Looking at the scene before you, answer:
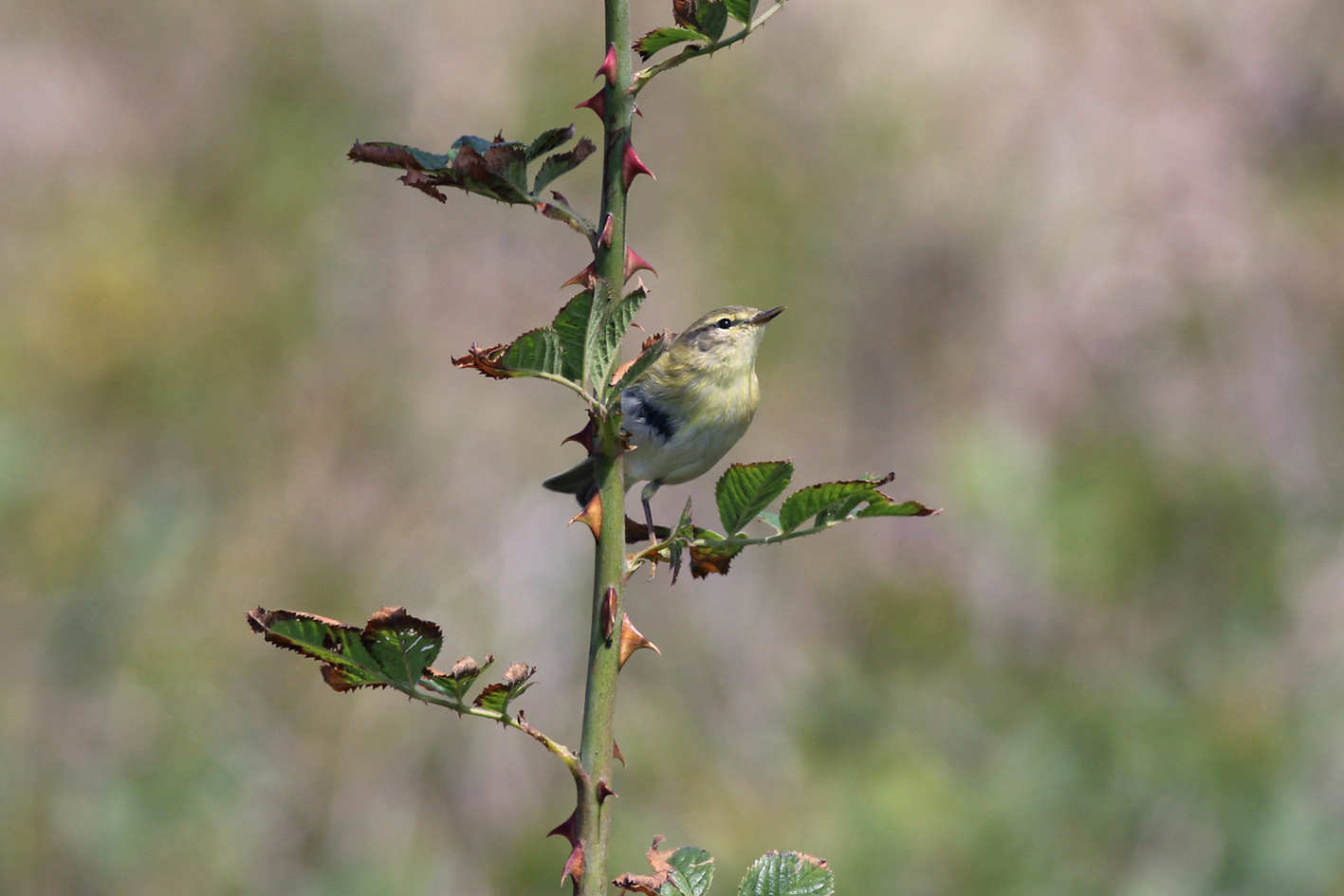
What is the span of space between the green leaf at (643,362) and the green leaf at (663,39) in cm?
27

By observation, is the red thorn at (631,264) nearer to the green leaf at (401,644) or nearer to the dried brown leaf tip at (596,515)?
the dried brown leaf tip at (596,515)

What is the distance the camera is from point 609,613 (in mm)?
1079

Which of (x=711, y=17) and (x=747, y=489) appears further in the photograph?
(x=747, y=489)

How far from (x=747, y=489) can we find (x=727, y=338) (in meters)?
1.53

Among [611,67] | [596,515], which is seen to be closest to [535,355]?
[596,515]

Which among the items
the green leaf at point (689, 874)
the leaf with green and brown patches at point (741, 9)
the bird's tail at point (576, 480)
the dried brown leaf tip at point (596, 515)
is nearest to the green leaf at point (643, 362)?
the dried brown leaf tip at point (596, 515)

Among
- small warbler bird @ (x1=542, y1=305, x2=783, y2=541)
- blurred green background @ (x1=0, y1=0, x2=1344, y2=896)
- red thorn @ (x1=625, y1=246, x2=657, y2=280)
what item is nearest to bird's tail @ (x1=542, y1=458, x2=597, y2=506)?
small warbler bird @ (x1=542, y1=305, x2=783, y2=541)

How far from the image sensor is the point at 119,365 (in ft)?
19.0

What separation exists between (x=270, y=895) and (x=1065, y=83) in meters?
6.56

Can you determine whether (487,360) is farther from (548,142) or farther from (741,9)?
(741,9)

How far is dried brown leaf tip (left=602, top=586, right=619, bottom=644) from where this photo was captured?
1076mm

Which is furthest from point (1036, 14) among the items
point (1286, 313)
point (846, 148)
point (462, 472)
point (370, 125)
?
point (462, 472)

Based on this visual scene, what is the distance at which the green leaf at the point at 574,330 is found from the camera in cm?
105

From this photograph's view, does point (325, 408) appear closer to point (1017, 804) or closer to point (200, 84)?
point (200, 84)
